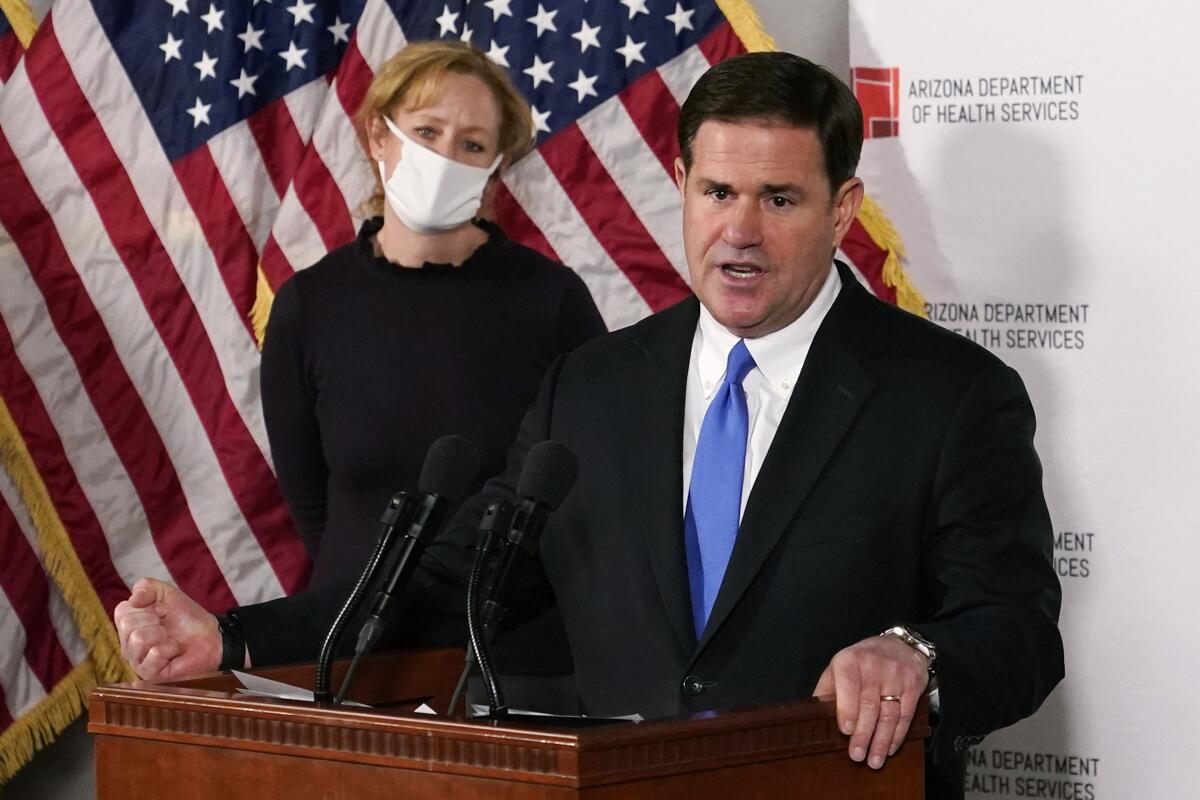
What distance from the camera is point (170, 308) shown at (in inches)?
154

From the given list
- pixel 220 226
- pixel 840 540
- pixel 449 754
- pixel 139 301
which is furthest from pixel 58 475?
pixel 449 754

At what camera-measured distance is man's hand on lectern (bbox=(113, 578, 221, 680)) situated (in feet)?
6.39

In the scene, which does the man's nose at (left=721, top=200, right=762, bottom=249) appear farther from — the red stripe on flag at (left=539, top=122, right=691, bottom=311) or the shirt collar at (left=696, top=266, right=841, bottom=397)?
the red stripe on flag at (left=539, top=122, right=691, bottom=311)

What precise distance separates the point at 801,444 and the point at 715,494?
0.41ft

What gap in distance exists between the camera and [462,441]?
5.93ft

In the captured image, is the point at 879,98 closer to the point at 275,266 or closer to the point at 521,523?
the point at 275,266

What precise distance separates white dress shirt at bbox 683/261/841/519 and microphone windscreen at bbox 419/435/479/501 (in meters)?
0.36

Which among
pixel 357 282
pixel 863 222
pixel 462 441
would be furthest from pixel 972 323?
pixel 462 441

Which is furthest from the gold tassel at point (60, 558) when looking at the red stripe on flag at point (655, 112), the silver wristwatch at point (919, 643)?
the silver wristwatch at point (919, 643)

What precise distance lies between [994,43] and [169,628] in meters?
2.03

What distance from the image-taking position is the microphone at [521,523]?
1.64m

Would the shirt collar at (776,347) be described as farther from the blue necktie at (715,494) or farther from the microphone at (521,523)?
the microphone at (521,523)

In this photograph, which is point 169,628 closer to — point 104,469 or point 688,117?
point 688,117

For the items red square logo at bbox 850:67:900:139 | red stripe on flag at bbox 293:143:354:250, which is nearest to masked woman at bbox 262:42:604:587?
red stripe on flag at bbox 293:143:354:250
